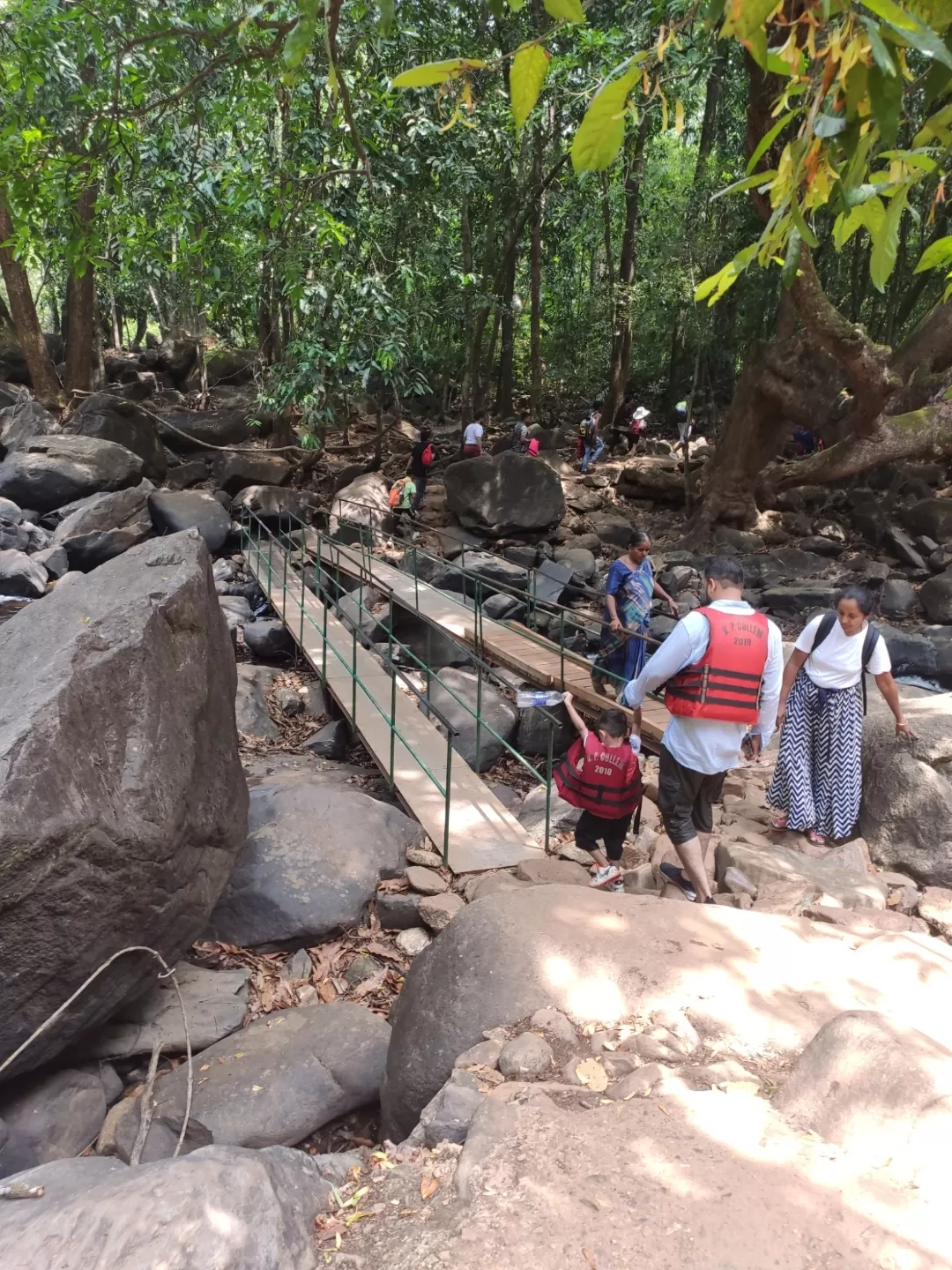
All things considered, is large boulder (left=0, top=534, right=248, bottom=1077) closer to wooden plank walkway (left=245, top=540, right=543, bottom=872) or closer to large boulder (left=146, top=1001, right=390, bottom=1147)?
large boulder (left=146, top=1001, right=390, bottom=1147)

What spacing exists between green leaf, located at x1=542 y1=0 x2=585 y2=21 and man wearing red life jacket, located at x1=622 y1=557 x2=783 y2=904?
7.34 ft

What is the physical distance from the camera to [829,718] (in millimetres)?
4199

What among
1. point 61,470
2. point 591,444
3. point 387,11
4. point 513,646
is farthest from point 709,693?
point 591,444

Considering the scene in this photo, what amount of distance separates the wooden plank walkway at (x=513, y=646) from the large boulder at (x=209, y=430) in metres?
6.44

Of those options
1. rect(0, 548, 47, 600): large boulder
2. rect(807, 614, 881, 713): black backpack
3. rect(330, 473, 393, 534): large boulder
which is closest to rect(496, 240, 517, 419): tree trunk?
rect(330, 473, 393, 534): large boulder

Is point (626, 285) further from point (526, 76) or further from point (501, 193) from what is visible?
point (526, 76)

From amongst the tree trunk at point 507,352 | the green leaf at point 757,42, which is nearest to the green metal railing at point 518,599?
the green leaf at point 757,42

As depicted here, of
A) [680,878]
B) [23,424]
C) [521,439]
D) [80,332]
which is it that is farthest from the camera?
[521,439]

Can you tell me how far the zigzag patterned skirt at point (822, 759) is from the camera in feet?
13.7

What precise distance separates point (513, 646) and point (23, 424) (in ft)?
35.1

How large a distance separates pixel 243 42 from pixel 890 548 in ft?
36.1

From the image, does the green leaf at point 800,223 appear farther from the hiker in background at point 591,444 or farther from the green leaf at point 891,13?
the hiker in background at point 591,444

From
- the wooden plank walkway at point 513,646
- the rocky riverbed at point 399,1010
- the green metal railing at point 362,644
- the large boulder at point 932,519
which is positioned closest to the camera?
the rocky riverbed at point 399,1010

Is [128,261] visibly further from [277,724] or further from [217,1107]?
[217,1107]
